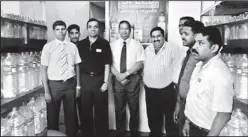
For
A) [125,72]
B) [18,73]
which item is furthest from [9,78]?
[125,72]

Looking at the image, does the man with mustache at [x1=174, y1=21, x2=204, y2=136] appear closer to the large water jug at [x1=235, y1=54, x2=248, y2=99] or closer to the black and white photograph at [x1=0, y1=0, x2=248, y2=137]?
the black and white photograph at [x1=0, y1=0, x2=248, y2=137]

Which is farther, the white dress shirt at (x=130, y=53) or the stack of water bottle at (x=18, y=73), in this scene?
the white dress shirt at (x=130, y=53)

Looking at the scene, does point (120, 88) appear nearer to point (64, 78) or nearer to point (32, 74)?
point (64, 78)

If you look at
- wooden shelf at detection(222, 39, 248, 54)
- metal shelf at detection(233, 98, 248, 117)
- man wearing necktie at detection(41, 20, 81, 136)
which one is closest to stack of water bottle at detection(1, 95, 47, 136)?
man wearing necktie at detection(41, 20, 81, 136)

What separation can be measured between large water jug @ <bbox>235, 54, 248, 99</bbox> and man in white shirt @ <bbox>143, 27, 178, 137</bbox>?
3.44 ft

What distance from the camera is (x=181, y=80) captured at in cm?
215

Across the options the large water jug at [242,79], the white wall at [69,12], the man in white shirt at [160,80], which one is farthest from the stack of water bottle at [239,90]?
the white wall at [69,12]

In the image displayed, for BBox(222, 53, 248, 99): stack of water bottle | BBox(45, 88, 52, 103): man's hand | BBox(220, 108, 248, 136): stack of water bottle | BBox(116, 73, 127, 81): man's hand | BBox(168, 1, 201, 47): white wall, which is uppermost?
BBox(168, 1, 201, 47): white wall

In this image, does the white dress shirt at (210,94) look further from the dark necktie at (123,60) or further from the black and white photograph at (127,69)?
the dark necktie at (123,60)

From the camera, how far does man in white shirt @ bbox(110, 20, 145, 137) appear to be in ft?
9.54

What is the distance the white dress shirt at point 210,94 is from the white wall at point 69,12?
282 cm

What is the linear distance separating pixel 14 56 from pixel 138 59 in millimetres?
1693

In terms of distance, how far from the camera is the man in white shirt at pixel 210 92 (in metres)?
1.31

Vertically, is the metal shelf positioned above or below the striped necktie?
below
